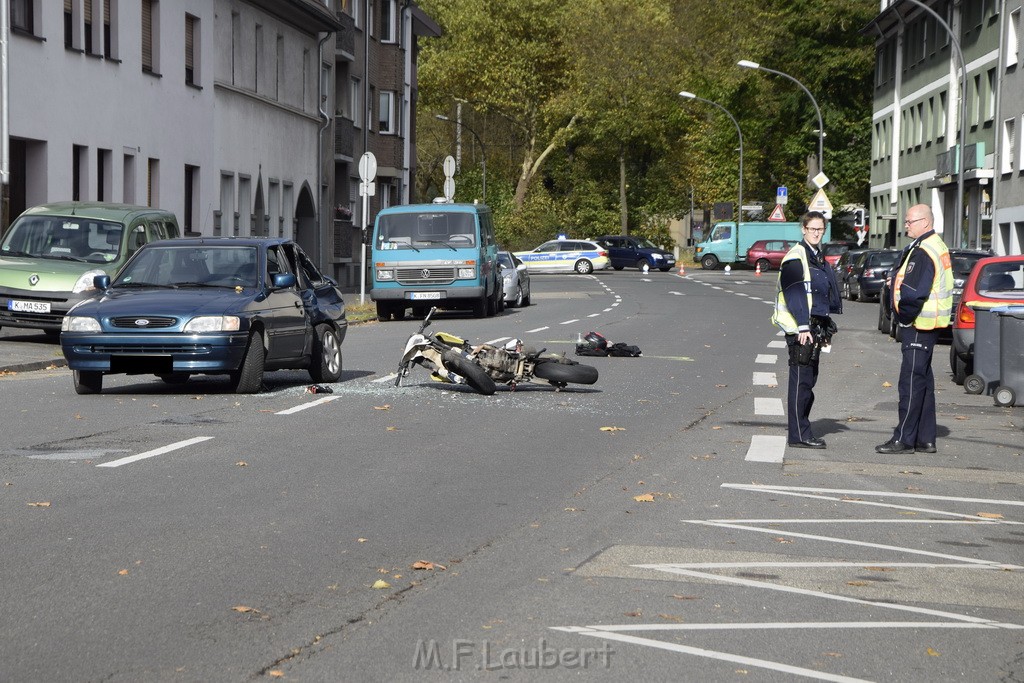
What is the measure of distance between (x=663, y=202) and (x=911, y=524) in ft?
283

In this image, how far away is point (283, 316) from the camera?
53.8 feet

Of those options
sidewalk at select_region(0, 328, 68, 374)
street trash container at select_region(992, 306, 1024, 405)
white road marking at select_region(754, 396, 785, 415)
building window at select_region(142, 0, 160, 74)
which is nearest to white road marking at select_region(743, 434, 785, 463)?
white road marking at select_region(754, 396, 785, 415)

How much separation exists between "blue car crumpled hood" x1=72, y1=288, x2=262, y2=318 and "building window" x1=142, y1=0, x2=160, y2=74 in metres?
20.5

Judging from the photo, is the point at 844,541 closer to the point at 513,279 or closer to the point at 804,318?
the point at 804,318

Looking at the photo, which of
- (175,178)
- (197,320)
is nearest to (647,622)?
(197,320)

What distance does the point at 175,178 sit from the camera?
3691 centimetres

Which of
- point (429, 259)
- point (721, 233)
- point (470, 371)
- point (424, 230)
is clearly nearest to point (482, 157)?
point (721, 233)

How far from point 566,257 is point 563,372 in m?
58.5

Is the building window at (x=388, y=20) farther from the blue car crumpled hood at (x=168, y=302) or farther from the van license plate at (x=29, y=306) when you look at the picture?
the blue car crumpled hood at (x=168, y=302)

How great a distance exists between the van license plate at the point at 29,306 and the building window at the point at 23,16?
26.6 ft

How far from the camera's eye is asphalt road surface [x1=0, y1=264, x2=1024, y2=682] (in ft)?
18.6

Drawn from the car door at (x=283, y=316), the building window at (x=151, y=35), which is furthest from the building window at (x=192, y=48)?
the car door at (x=283, y=316)

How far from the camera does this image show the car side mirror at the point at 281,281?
53.8ft

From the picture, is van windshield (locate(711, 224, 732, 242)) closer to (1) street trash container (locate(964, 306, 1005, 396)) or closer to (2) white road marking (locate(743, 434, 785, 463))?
(1) street trash container (locate(964, 306, 1005, 396))
